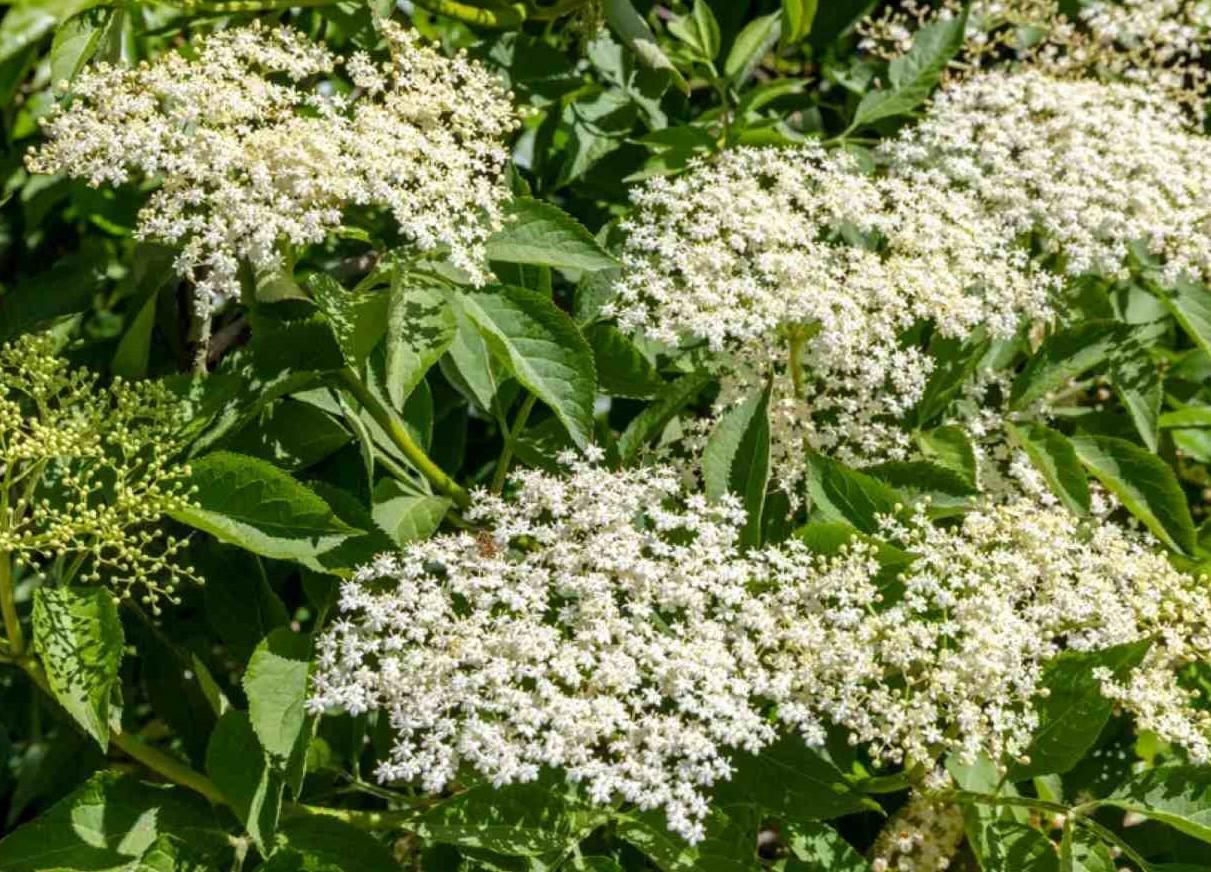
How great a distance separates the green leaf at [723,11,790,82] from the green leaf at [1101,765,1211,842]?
1769mm

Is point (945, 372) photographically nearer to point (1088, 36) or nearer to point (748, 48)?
point (748, 48)

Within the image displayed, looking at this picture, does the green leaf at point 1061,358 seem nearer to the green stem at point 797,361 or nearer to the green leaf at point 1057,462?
the green leaf at point 1057,462

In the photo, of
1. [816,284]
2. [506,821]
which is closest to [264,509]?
[506,821]

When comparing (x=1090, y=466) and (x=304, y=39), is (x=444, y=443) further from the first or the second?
(x=1090, y=466)

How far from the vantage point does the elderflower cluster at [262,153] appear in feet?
7.62

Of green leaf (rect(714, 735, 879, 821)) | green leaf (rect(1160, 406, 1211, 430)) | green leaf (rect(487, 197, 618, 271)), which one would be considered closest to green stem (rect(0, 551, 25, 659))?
green leaf (rect(487, 197, 618, 271))

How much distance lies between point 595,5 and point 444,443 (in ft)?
3.58

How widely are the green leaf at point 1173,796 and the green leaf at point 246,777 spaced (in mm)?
1462

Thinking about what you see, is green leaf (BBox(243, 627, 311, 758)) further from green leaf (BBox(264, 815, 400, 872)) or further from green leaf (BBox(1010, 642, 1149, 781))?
green leaf (BBox(1010, 642, 1149, 781))

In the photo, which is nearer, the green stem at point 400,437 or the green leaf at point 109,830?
the green leaf at point 109,830

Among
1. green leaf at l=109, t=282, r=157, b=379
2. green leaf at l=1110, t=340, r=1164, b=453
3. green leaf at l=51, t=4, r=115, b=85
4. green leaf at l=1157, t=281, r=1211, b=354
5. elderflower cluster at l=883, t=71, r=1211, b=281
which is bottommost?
green leaf at l=109, t=282, r=157, b=379

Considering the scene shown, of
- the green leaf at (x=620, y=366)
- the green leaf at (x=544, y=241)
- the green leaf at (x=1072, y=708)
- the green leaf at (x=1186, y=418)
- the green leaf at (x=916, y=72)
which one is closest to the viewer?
the green leaf at (x=1072, y=708)

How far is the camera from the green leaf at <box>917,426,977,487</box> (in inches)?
109

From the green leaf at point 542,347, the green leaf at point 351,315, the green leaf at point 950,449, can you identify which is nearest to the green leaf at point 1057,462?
the green leaf at point 950,449
